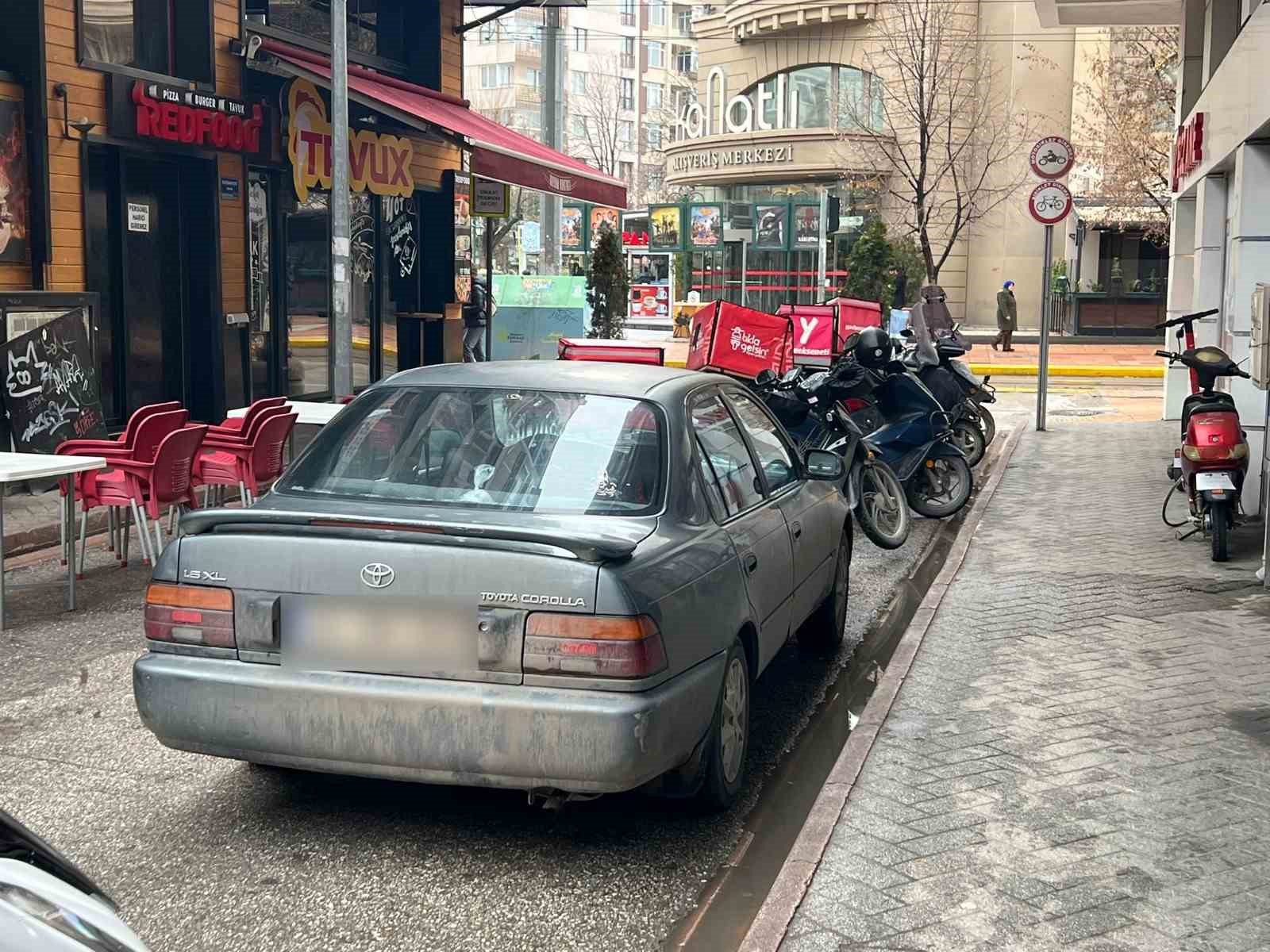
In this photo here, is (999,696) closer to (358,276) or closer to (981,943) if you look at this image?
(981,943)

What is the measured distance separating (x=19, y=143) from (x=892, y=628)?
28.1 ft

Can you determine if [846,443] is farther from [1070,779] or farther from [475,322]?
[475,322]

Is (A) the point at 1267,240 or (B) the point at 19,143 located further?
(B) the point at 19,143

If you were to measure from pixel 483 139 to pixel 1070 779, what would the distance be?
13.1m

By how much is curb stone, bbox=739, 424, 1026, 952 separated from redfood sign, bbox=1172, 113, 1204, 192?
263 inches

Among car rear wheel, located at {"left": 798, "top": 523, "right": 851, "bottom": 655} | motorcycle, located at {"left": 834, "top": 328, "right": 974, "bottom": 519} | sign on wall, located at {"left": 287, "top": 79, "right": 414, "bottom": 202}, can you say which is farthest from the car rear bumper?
sign on wall, located at {"left": 287, "top": 79, "right": 414, "bottom": 202}

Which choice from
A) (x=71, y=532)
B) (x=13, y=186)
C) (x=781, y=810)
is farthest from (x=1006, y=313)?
(x=781, y=810)

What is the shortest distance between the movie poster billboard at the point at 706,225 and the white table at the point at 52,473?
133 feet

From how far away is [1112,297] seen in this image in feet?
123

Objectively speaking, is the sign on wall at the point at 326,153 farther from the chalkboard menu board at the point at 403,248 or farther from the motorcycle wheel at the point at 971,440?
the motorcycle wheel at the point at 971,440

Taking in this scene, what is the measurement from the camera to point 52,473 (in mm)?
7500

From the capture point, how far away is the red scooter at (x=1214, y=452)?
9.12 metres

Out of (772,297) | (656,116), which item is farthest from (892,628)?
(656,116)

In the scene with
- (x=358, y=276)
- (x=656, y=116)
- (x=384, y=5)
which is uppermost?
(x=656, y=116)
